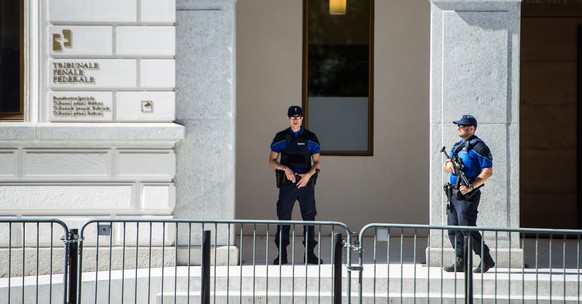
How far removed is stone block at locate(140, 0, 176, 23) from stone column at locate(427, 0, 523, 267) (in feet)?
9.81

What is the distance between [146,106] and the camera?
10836 mm

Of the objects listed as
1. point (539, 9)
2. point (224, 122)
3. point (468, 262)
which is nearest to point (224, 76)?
point (224, 122)

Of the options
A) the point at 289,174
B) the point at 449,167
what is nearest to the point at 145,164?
the point at 289,174

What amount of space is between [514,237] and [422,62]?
3645mm

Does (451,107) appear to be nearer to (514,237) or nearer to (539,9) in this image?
(514,237)

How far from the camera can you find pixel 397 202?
45.3 ft

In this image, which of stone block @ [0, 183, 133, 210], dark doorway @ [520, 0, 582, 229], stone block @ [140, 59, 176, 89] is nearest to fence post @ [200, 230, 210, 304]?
stone block @ [0, 183, 133, 210]

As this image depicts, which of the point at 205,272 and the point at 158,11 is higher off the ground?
the point at 158,11

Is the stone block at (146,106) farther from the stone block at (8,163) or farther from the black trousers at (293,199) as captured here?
the black trousers at (293,199)

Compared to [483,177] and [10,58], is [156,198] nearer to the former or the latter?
[10,58]

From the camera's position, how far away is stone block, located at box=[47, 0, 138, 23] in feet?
35.4

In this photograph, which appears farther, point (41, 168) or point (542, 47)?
point (542, 47)

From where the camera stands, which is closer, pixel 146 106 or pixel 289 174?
pixel 146 106

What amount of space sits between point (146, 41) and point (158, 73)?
38cm
